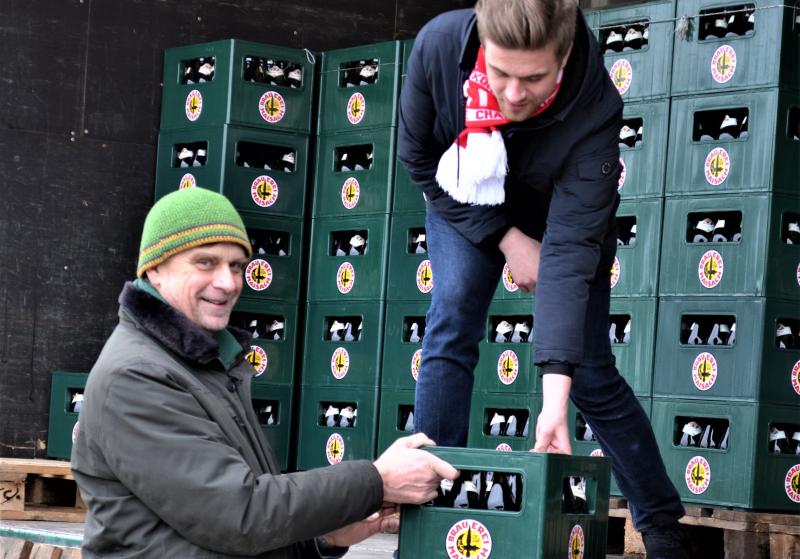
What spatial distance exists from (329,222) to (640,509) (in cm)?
375

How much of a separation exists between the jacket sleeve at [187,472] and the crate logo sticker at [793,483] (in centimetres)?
326

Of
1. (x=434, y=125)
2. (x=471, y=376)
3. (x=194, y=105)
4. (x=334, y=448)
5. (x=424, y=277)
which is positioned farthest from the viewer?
(x=194, y=105)

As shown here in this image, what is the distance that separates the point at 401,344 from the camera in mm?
7227

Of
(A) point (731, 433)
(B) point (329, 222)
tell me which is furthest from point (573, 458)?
(B) point (329, 222)

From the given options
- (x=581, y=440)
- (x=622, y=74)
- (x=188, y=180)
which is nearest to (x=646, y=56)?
(x=622, y=74)

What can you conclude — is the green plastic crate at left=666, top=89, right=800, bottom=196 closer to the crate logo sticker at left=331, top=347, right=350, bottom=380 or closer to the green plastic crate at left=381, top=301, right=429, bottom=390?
the green plastic crate at left=381, top=301, right=429, bottom=390

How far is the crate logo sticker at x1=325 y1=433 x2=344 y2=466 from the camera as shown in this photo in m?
7.44

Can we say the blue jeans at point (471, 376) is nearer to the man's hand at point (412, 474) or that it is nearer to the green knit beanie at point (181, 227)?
the man's hand at point (412, 474)

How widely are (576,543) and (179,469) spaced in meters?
0.99

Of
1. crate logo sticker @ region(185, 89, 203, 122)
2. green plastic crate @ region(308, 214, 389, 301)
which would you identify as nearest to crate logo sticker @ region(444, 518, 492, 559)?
green plastic crate @ region(308, 214, 389, 301)

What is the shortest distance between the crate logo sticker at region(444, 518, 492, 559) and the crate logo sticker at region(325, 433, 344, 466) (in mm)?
4111

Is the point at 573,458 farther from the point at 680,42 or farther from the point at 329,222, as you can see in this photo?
the point at 329,222

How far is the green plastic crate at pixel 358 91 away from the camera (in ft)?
24.5

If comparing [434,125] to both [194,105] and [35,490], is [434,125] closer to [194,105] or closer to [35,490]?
[35,490]
